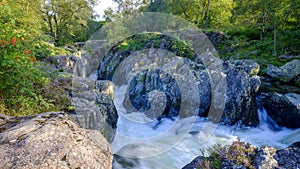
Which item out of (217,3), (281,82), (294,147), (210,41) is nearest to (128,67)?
(210,41)

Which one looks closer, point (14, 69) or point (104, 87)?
point (14, 69)

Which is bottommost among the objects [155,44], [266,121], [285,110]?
[266,121]

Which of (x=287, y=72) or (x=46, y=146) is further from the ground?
(x=287, y=72)

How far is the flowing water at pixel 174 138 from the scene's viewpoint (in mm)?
6750

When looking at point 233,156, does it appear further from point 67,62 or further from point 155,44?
point 155,44

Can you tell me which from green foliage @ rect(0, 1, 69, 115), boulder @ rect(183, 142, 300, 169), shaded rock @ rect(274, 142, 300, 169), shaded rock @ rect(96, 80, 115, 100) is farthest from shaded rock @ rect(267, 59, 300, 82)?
green foliage @ rect(0, 1, 69, 115)

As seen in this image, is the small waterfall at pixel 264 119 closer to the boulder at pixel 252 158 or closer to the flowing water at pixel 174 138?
the flowing water at pixel 174 138

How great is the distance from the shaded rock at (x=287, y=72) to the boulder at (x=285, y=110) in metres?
4.50

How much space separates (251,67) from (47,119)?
1079 cm

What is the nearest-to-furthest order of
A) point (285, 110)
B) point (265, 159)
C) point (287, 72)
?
point (265, 159) → point (285, 110) → point (287, 72)

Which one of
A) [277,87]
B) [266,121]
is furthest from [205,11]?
[266,121]

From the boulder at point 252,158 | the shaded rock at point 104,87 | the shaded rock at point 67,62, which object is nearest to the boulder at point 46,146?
the boulder at point 252,158

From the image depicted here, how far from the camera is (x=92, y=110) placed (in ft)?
19.2

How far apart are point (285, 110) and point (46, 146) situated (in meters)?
9.45
